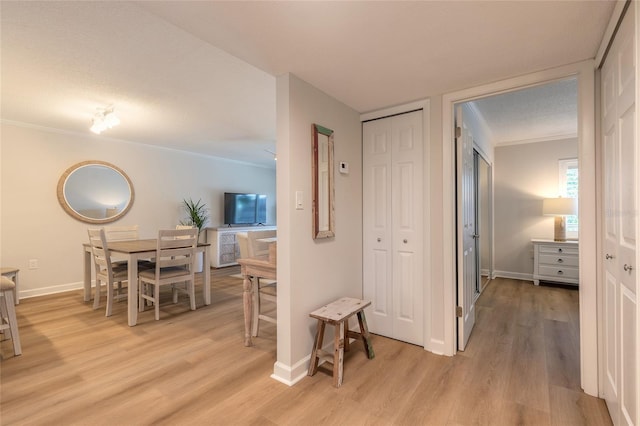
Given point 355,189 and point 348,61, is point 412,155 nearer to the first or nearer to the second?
point 355,189

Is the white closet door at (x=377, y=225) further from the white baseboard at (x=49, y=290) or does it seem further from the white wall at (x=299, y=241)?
the white baseboard at (x=49, y=290)

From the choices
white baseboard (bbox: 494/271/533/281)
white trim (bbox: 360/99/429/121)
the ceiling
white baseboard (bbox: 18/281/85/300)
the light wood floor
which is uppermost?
the ceiling

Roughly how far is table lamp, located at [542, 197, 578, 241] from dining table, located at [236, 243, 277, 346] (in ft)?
14.7

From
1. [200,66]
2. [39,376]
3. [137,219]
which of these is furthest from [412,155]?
[137,219]

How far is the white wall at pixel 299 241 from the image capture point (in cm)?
195

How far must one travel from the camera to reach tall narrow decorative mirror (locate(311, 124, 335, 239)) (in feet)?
7.02

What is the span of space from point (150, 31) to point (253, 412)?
2.46 meters

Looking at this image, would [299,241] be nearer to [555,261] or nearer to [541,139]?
[555,261]

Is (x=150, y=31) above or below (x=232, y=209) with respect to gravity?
above

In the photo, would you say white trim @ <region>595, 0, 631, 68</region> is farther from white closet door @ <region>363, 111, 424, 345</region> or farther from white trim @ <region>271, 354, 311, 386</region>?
white trim @ <region>271, 354, 311, 386</region>

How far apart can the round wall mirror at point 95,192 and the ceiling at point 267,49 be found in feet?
3.86

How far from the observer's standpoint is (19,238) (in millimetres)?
3838

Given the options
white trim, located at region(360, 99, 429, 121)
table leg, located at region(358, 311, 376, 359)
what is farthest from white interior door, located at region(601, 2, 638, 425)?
table leg, located at region(358, 311, 376, 359)

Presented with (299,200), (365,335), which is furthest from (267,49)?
(365,335)
